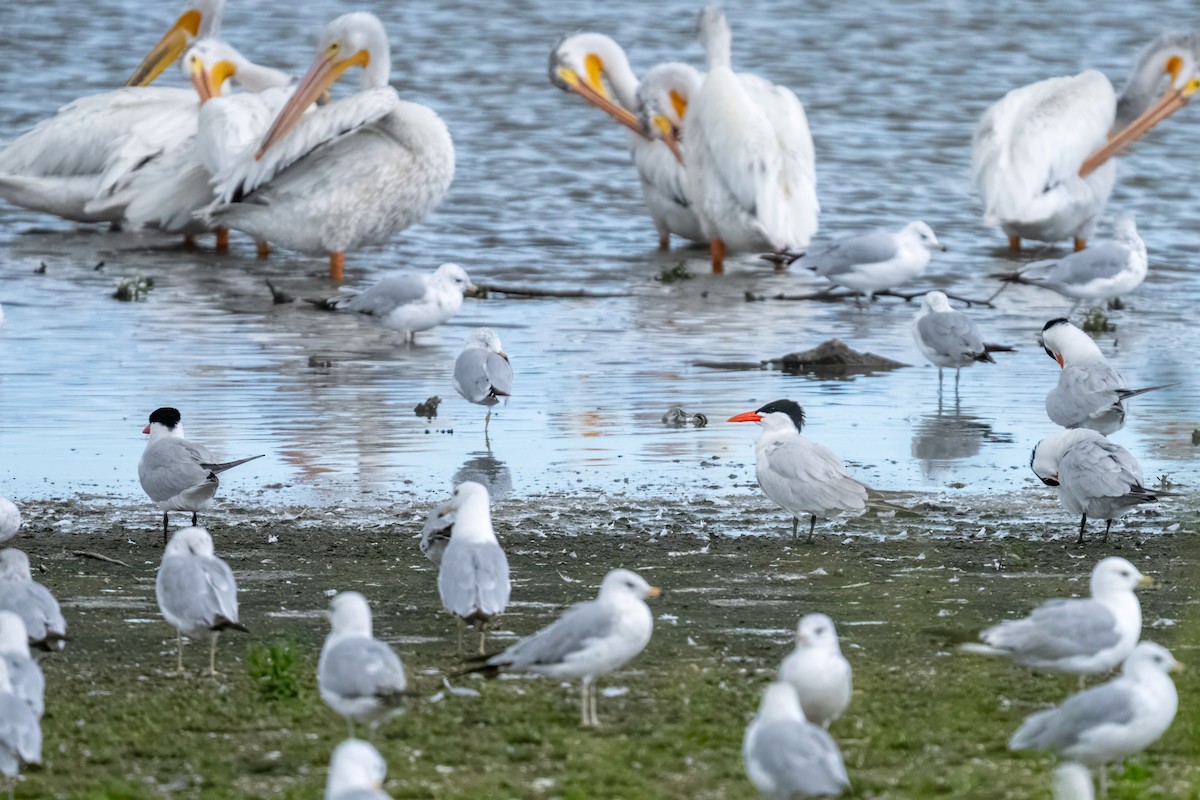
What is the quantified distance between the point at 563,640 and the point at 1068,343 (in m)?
4.41

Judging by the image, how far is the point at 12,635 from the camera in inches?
195

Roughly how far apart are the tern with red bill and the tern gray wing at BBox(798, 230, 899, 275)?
482 cm

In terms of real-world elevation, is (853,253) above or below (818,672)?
above

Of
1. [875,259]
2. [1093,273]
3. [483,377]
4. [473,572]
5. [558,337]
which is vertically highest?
[875,259]

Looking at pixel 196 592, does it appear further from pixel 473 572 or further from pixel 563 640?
pixel 563 640

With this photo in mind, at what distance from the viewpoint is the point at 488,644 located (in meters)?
5.87

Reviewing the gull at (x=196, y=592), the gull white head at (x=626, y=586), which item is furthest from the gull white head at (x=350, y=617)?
the gull white head at (x=626, y=586)

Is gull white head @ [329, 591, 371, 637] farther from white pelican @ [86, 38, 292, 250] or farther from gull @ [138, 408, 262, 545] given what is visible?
white pelican @ [86, 38, 292, 250]

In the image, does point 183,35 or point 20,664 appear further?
point 183,35

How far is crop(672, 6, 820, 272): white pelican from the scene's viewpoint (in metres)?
14.0

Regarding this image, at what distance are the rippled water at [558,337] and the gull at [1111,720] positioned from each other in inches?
132

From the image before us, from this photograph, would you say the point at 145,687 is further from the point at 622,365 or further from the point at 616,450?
the point at 622,365

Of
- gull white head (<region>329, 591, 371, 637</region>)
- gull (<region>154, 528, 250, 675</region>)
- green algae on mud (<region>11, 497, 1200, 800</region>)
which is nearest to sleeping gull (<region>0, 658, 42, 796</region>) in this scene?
green algae on mud (<region>11, 497, 1200, 800</region>)

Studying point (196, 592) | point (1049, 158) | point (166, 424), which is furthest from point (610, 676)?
point (1049, 158)
